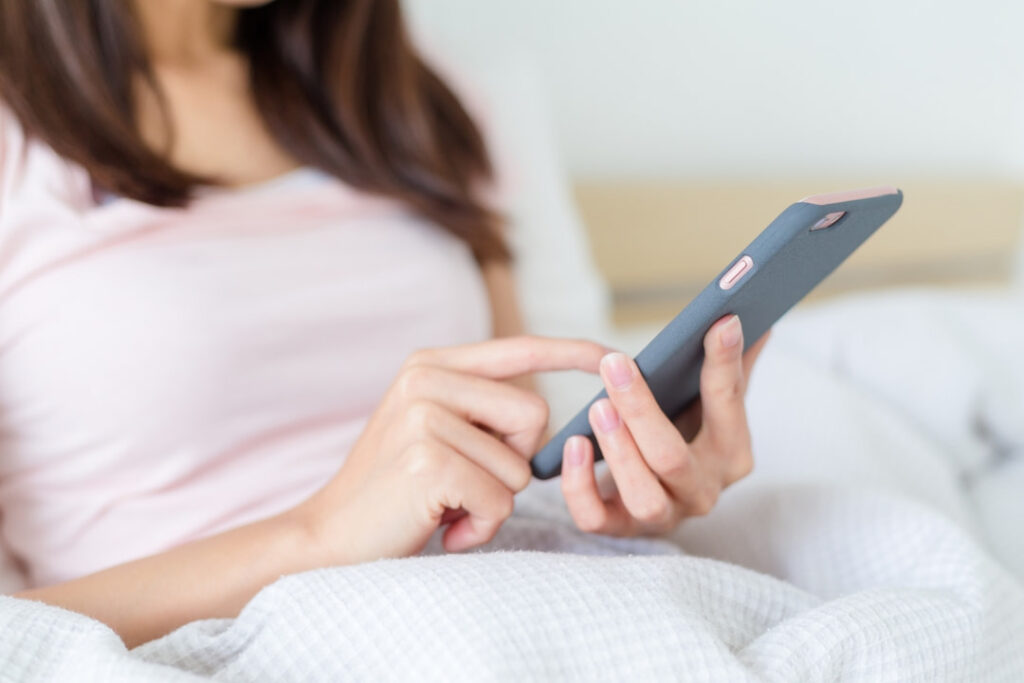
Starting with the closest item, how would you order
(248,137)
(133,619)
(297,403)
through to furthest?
(133,619)
(297,403)
(248,137)

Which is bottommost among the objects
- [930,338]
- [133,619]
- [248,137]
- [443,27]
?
[133,619]

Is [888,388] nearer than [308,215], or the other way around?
[308,215]

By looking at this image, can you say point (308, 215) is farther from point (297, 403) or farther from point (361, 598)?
point (361, 598)


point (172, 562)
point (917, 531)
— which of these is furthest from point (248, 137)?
point (917, 531)

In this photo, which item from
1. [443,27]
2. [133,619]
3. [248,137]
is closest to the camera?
[133,619]

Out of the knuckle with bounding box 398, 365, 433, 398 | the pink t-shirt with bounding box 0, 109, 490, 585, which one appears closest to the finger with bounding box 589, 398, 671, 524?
the knuckle with bounding box 398, 365, 433, 398

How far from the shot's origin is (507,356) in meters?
0.53

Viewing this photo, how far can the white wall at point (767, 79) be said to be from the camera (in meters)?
1.37

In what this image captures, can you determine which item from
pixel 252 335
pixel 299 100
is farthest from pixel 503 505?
pixel 299 100

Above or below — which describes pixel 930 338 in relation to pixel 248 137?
below

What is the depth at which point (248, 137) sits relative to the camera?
2.68 feet

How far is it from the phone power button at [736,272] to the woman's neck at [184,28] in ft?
2.01

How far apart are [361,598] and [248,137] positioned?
1.81 feet

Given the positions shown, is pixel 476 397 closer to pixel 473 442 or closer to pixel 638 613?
pixel 473 442
